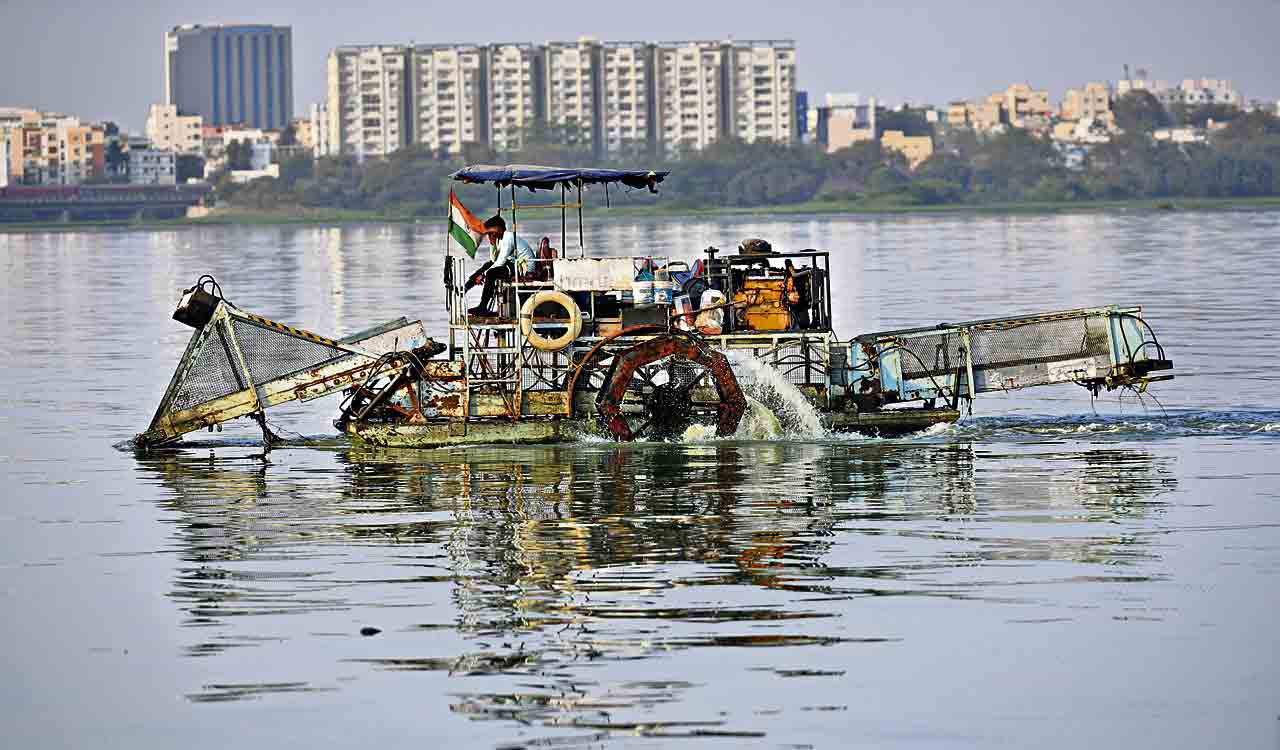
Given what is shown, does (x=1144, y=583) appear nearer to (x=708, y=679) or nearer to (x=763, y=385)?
(x=708, y=679)

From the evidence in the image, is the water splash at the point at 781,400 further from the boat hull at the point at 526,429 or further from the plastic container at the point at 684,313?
the plastic container at the point at 684,313

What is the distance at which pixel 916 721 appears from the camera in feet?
43.5

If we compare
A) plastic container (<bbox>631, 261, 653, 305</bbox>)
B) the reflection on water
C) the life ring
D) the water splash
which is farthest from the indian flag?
the water splash

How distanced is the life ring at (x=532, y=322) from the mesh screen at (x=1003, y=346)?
3.79 meters

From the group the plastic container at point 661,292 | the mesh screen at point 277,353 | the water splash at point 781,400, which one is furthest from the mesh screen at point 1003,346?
the mesh screen at point 277,353

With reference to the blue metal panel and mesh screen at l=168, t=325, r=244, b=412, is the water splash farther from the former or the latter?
mesh screen at l=168, t=325, r=244, b=412

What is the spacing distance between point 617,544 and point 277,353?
8.05m

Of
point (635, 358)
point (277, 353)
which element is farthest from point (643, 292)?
point (277, 353)

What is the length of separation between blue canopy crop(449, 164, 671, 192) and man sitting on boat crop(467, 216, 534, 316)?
48cm

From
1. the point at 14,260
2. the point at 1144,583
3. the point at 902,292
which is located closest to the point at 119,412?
the point at 1144,583

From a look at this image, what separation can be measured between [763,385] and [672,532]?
20.1 feet

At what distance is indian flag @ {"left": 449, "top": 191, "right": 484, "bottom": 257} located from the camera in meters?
24.8

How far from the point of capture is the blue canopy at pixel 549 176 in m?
→ 24.5

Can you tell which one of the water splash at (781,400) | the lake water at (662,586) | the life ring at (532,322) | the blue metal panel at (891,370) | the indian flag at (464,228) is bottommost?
the lake water at (662,586)
